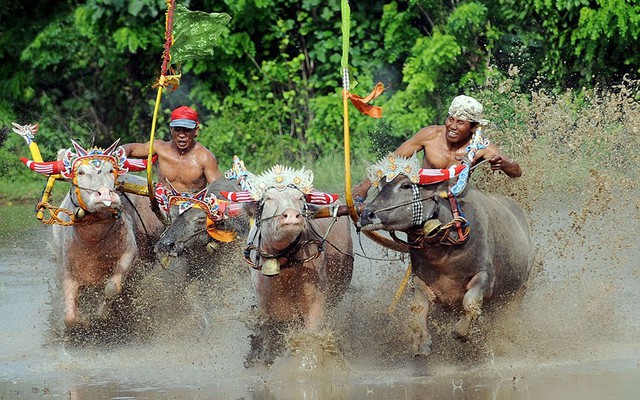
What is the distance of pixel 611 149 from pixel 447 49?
24.0ft

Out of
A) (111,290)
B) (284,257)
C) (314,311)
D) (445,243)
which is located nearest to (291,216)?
(284,257)

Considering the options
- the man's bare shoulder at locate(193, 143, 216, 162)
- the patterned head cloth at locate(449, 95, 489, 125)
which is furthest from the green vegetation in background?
the patterned head cloth at locate(449, 95, 489, 125)

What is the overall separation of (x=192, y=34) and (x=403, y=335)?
3029 mm

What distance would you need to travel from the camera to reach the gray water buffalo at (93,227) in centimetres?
1028

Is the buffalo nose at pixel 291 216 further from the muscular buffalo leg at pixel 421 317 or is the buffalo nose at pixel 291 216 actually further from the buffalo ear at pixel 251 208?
the muscular buffalo leg at pixel 421 317

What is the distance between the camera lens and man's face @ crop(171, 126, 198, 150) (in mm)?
11641

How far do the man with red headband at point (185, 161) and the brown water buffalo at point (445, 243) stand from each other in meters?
2.66

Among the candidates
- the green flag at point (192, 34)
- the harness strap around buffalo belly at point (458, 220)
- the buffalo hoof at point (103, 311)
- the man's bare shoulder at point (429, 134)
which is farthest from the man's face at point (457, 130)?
the buffalo hoof at point (103, 311)

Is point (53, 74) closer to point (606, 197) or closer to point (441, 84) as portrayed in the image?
point (441, 84)

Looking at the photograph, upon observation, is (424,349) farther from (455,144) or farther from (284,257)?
(455,144)

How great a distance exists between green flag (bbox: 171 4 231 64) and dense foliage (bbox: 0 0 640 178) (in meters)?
7.65

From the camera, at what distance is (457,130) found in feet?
32.9

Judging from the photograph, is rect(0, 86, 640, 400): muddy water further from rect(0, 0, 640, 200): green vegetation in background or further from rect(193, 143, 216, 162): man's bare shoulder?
rect(0, 0, 640, 200): green vegetation in background

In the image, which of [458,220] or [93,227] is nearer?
[458,220]
